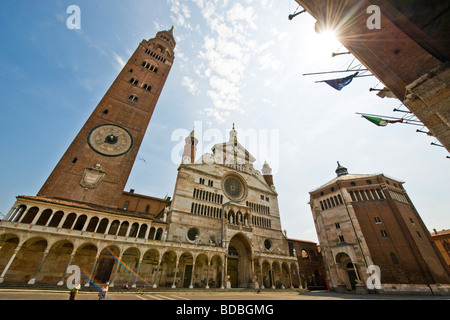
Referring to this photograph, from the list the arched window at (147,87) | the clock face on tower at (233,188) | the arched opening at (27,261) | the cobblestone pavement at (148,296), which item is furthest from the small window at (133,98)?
the cobblestone pavement at (148,296)

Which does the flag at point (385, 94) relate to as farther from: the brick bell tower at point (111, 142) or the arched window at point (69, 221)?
the arched window at point (69, 221)

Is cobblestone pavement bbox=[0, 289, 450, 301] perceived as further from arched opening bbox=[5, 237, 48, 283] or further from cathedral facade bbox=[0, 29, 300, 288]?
arched opening bbox=[5, 237, 48, 283]

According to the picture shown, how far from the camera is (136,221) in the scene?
69.1 feet

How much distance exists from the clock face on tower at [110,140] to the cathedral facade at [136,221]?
0.12 m

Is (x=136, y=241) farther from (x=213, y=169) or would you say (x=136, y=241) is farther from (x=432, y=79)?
(x=432, y=79)

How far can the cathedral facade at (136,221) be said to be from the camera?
1716 centimetres

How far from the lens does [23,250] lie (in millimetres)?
16766

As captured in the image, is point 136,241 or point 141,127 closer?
point 136,241

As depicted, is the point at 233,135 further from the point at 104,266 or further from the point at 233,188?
the point at 104,266

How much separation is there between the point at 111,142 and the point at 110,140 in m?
0.32

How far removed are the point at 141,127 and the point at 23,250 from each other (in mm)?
18239

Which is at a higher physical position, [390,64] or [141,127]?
[141,127]
